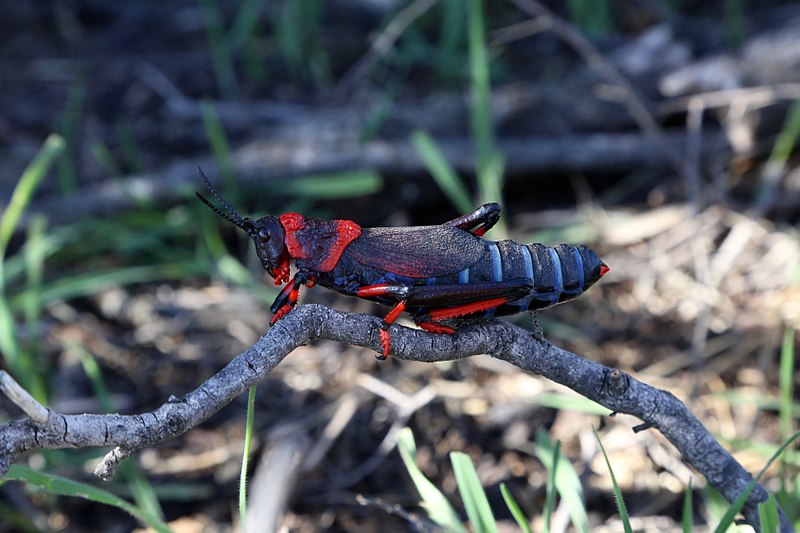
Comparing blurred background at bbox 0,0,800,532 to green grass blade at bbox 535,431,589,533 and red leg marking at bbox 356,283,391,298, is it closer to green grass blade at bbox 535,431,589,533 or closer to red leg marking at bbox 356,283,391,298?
green grass blade at bbox 535,431,589,533

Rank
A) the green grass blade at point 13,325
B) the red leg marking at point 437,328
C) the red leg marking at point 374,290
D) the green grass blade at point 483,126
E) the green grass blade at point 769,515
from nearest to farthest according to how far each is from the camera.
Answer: the green grass blade at point 769,515 → the red leg marking at point 437,328 → the red leg marking at point 374,290 → the green grass blade at point 13,325 → the green grass blade at point 483,126

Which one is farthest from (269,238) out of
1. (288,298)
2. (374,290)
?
(374,290)

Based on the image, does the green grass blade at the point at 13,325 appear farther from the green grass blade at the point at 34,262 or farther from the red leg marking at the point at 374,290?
the red leg marking at the point at 374,290

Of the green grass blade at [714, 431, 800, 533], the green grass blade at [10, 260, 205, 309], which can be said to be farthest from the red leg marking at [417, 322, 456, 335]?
the green grass blade at [10, 260, 205, 309]

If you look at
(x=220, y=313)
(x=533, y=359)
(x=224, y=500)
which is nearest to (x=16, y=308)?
(x=220, y=313)

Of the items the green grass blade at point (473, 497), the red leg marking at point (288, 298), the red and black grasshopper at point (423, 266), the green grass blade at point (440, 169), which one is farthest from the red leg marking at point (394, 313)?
the green grass blade at point (440, 169)

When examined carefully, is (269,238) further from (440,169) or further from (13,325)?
(440,169)
